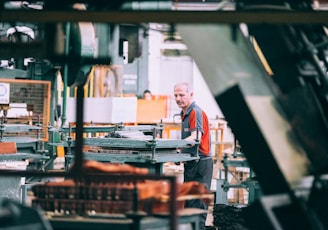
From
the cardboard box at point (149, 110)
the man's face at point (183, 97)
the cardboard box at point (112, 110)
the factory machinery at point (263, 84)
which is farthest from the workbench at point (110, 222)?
the cardboard box at point (149, 110)

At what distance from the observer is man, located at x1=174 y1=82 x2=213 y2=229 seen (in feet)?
39.4

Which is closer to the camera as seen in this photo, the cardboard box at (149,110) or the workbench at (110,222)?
the workbench at (110,222)

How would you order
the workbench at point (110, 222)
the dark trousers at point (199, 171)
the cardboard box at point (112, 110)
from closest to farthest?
the workbench at point (110, 222), the dark trousers at point (199, 171), the cardboard box at point (112, 110)

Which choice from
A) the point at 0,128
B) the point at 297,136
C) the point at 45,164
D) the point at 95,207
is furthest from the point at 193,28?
the point at 45,164

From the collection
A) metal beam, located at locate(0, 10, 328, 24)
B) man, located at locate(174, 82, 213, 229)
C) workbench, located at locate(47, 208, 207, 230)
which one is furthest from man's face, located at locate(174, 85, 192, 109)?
metal beam, located at locate(0, 10, 328, 24)

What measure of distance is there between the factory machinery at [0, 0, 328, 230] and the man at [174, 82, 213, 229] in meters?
6.48

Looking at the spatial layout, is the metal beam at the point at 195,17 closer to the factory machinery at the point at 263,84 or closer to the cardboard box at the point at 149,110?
the factory machinery at the point at 263,84

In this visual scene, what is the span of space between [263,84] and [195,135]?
6.82 meters

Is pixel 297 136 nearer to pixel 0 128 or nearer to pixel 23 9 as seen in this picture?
pixel 23 9

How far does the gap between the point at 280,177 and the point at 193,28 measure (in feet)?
3.54

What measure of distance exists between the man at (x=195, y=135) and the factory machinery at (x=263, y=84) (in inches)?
255

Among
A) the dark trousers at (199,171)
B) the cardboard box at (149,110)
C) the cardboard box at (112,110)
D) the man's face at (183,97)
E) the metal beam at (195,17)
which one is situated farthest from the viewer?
the cardboard box at (149,110)

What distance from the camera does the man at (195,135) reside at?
39.4 ft

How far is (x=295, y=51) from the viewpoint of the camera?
538 cm
